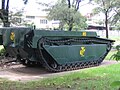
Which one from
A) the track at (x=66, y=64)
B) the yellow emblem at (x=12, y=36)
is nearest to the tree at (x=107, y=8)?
the track at (x=66, y=64)

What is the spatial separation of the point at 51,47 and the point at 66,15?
10840 millimetres

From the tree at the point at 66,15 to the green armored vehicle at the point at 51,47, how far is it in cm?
840

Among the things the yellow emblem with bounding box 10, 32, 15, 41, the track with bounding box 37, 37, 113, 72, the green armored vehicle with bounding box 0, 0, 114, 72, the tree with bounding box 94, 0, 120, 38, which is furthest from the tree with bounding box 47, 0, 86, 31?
the yellow emblem with bounding box 10, 32, 15, 41

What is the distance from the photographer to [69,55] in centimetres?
1055

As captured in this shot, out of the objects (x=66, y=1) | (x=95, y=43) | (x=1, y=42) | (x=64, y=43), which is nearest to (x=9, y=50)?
(x=1, y=42)

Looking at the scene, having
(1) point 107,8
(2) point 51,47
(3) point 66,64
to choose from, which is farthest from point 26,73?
(1) point 107,8

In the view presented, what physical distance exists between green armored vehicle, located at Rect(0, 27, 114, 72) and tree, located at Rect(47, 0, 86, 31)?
27.6 feet

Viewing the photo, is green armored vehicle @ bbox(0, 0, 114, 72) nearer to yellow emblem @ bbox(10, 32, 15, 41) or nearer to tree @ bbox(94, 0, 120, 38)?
yellow emblem @ bbox(10, 32, 15, 41)

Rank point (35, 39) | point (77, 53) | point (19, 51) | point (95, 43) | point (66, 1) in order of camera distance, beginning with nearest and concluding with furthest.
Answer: point (35, 39), point (19, 51), point (77, 53), point (95, 43), point (66, 1)

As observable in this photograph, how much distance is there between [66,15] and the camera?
2031cm

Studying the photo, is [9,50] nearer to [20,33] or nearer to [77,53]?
[20,33]

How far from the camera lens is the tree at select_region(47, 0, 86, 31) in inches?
792

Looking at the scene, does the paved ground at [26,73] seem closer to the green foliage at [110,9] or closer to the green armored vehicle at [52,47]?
the green armored vehicle at [52,47]

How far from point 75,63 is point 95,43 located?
1.93 metres
